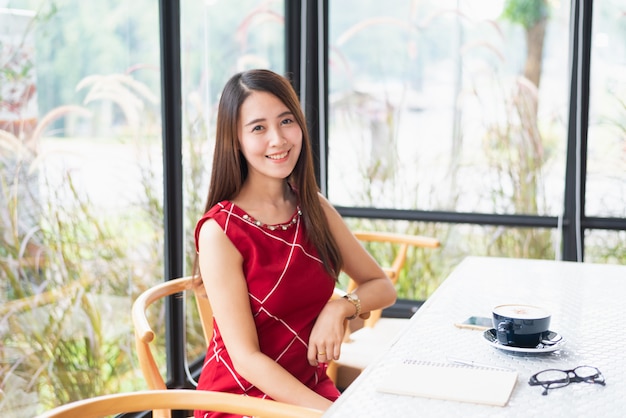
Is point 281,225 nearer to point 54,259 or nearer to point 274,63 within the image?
point 54,259

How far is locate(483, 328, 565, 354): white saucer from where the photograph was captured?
1369 mm

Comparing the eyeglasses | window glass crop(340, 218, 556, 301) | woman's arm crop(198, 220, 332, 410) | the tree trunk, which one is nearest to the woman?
woman's arm crop(198, 220, 332, 410)

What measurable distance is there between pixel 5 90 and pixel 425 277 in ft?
7.32

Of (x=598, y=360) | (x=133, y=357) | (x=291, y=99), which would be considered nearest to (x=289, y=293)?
(x=291, y=99)

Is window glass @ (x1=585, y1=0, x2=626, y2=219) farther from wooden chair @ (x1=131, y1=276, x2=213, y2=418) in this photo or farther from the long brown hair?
wooden chair @ (x1=131, y1=276, x2=213, y2=418)

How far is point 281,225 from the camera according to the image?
1794 millimetres

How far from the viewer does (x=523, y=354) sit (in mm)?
1386

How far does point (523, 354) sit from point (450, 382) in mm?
222

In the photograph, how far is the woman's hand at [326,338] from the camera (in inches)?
67.3

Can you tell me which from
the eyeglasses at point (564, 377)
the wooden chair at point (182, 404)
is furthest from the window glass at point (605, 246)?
the wooden chair at point (182, 404)

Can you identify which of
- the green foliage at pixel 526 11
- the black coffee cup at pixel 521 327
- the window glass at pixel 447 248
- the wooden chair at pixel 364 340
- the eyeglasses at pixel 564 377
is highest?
the green foliage at pixel 526 11

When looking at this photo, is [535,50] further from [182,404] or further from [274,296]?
[182,404]

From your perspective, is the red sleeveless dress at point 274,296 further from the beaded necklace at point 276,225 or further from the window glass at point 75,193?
the window glass at point 75,193

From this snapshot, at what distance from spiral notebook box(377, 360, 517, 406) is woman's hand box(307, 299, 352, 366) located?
1.28ft
